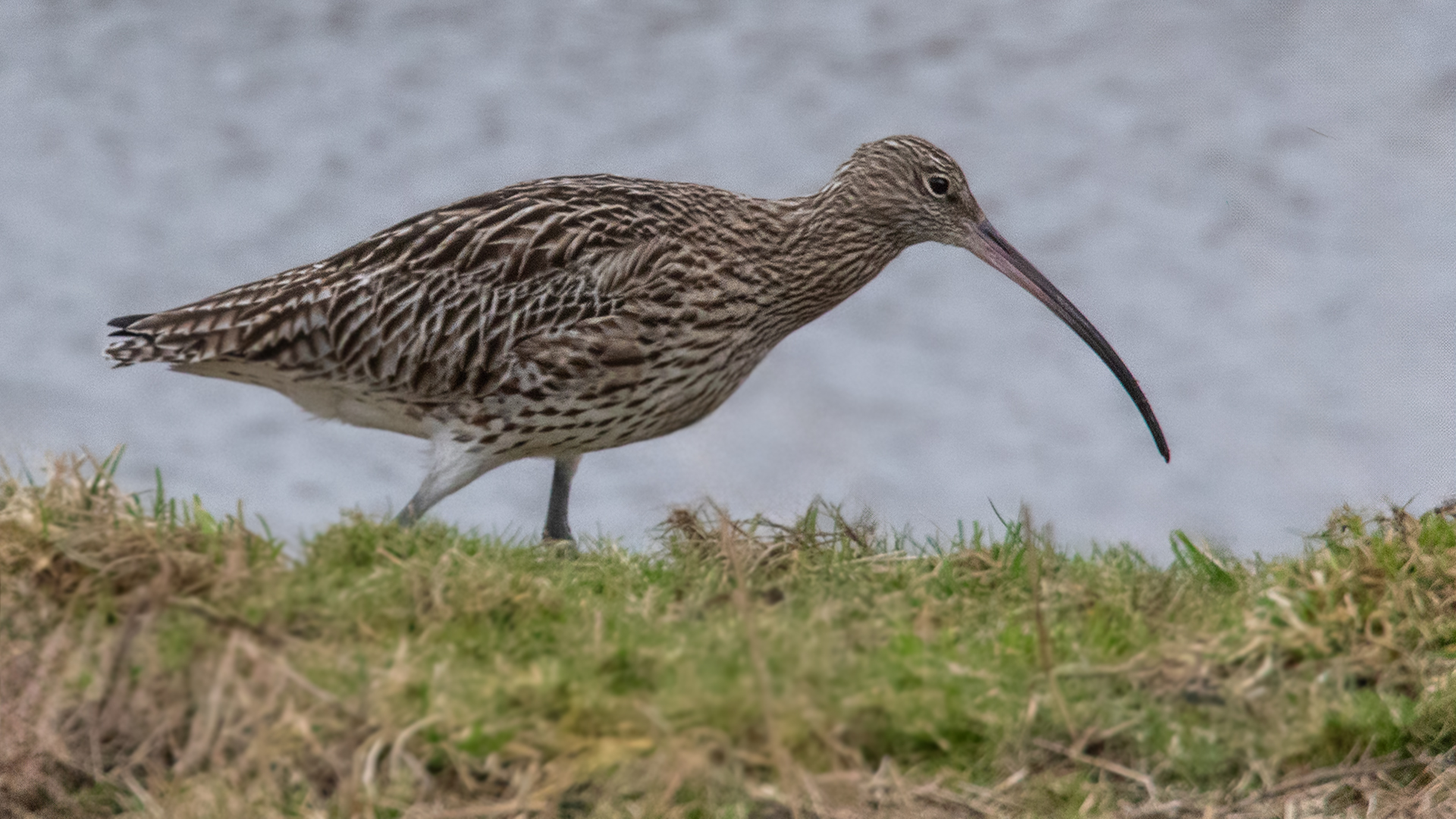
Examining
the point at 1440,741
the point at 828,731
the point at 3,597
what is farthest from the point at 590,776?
the point at 1440,741

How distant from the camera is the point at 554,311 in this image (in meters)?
6.41

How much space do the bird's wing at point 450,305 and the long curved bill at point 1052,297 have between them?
1532 mm

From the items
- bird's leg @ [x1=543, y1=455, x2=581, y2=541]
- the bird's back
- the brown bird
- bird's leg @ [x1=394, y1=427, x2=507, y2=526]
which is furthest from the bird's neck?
bird's leg @ [x1=394, y1=427, x2=507, y2=526]

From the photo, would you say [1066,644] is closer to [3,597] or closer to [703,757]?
[703,757]

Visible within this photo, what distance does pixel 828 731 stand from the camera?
11.6 ft

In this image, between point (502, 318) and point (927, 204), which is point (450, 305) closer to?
point (502, 318)

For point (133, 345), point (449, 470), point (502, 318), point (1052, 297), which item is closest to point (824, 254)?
point (1052, 297)

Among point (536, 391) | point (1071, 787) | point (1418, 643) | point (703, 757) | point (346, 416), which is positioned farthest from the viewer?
point (346, 416)

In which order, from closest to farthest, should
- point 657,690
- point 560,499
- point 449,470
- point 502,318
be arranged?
point 657,690, point 449,470, point 502,318, point 560,499

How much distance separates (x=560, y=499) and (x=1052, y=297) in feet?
8.31

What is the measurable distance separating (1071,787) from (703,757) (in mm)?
950

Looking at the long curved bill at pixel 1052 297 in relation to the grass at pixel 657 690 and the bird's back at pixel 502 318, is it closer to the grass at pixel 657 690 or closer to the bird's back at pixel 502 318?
the bird's back at pixel 502 318

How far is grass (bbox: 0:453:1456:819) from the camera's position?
11.4ft

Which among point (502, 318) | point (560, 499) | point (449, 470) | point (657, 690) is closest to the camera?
point (657, 690)
